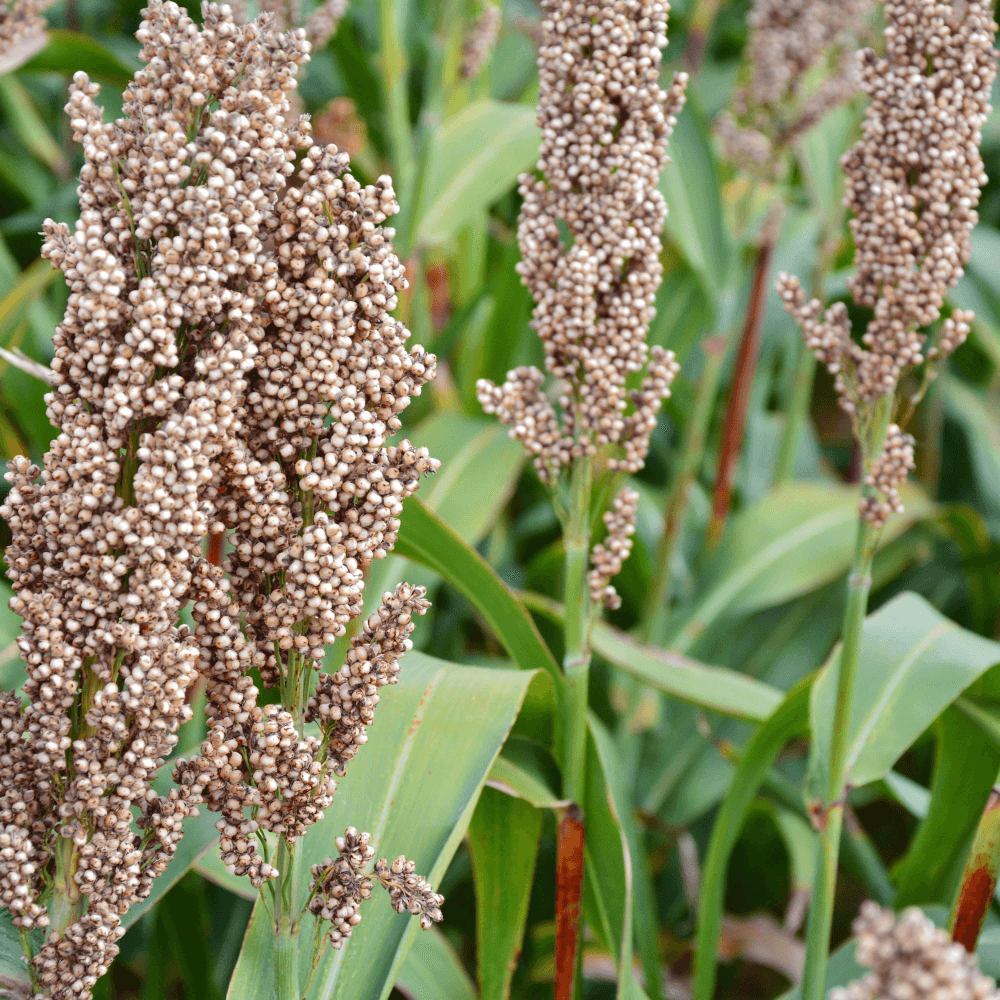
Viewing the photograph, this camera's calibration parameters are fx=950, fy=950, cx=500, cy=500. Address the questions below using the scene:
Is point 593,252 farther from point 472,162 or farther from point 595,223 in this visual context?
point 472,162

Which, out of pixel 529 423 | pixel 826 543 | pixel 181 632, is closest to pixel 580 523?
pixel 529 423

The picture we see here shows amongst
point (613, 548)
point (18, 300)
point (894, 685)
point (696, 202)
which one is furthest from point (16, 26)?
point (894, 685)

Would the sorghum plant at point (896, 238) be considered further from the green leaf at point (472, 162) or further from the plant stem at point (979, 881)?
the green leaf at point (472, 162)

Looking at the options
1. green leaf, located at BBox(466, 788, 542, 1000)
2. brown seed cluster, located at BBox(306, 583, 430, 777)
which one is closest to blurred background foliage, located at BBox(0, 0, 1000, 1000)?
green leaf, located at BBox(466, 788, 542, 1000)

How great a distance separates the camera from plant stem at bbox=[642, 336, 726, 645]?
232 centimetres

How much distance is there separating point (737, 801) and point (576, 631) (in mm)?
524

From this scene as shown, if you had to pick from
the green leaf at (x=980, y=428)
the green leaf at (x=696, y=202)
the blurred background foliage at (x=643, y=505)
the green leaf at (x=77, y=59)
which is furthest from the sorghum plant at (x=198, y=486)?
the green leaf at (x=980, y=428)

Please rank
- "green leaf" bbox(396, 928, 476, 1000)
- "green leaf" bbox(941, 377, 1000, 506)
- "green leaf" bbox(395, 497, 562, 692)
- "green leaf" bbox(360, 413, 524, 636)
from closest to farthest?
"green leaf" bbox(395, 497, 562, 692) → "green leaf" bbox(396, 928, 476, 1000) → "green leaf" bbox(360, 413, 524, 636) → "green leaf" bbox(941, 377, 1000, 506)

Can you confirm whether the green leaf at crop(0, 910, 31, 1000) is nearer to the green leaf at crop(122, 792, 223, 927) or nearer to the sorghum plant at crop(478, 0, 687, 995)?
the green leaf at crop(122, 792, 223, 927)

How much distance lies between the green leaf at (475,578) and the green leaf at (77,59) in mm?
1098

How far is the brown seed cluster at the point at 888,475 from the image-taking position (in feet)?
4.15

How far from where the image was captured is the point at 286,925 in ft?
3.10

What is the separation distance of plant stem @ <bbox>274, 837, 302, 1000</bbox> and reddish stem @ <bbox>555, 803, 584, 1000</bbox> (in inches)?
17.9

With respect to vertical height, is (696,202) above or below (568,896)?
above
